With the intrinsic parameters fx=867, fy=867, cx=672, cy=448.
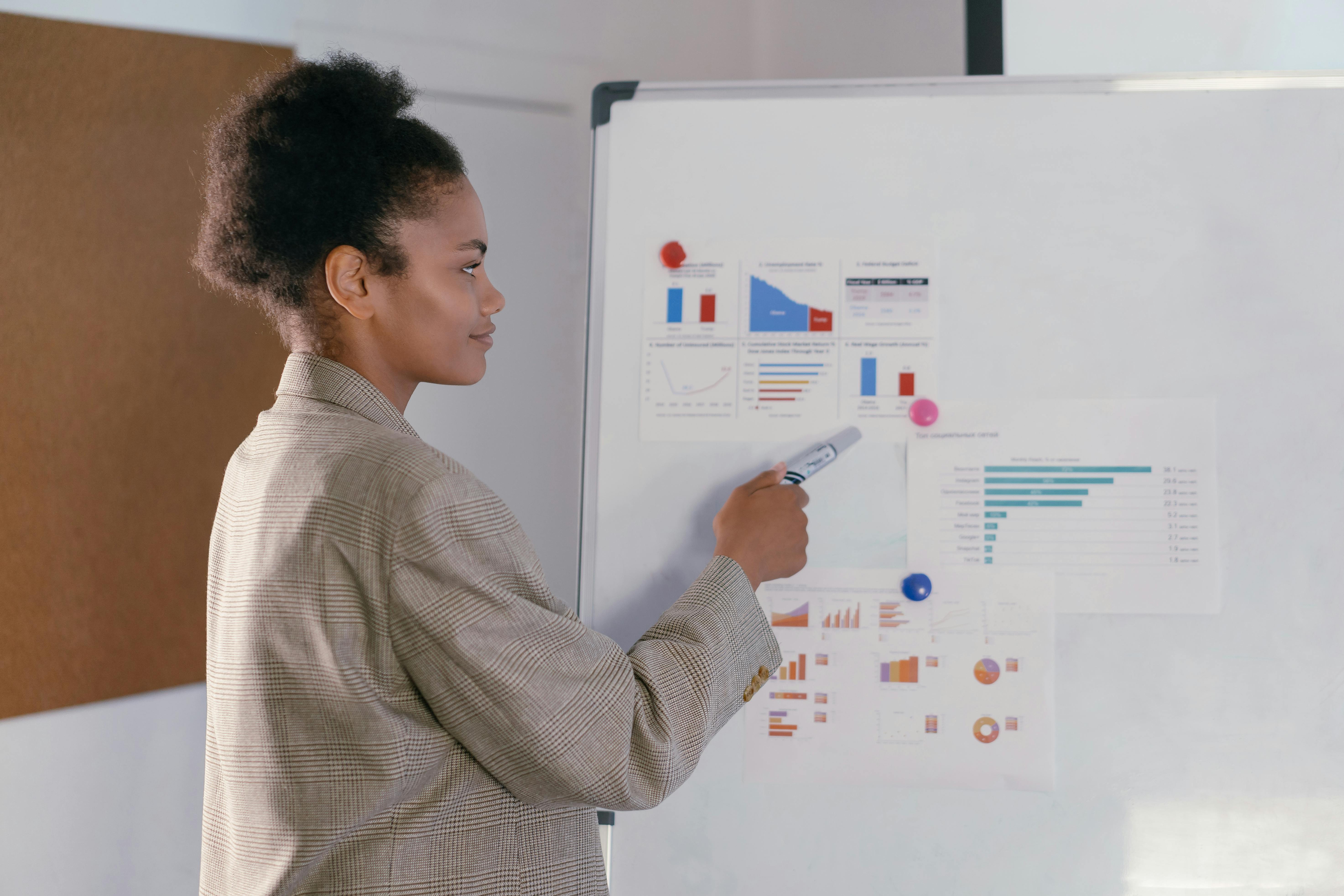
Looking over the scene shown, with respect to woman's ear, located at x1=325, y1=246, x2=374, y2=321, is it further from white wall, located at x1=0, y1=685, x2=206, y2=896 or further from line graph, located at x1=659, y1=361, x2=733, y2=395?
white wall, located at x1=0, y1=685, x2=206, y2=896

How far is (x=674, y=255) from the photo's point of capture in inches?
43.1

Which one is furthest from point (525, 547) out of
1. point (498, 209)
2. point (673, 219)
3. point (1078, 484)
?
point (498, 209)

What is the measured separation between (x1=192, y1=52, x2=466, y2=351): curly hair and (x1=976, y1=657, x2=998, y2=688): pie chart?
77 cm

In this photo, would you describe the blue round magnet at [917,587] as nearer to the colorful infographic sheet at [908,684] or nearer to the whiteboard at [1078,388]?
the colorful infographic sheet at [908,684]

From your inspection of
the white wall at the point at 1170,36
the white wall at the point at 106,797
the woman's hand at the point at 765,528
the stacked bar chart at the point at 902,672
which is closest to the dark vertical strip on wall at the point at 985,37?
the white wall at the point at 1170,36

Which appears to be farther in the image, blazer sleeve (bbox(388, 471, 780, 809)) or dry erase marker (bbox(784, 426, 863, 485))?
dry erase marker (bbox(784, 426, 863, 485))

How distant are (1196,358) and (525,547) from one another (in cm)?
84

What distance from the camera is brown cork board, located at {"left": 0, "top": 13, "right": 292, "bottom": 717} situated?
1.30 metres

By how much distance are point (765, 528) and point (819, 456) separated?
14 cm

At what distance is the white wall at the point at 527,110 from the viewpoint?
1378mm

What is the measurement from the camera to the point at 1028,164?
42.0 inches

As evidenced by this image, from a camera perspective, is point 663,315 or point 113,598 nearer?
point 663,315

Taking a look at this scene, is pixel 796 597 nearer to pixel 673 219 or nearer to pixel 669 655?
pixel 669 655

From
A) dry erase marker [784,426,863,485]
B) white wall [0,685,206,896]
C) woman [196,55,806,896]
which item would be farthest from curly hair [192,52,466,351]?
white wall [0,685,206,896]
